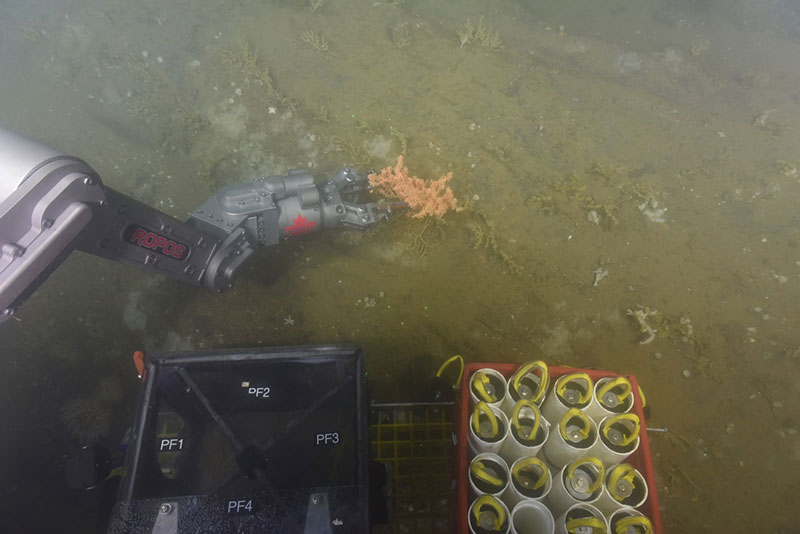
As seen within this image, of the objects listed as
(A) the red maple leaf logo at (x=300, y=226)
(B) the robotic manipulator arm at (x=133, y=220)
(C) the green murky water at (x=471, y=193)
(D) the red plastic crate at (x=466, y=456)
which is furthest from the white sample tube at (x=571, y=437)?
(A) the red maple leaf logo at (x=300, y=226)

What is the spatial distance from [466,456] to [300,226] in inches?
80.0

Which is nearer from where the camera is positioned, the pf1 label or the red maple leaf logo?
the pf1 label

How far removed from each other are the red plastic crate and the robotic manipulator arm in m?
1.58

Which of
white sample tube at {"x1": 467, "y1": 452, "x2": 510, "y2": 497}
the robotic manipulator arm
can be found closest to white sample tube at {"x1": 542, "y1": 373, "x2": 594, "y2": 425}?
white sample tube at {"x1": 467, "y1": 452, "x2": 510, "y2": 497}

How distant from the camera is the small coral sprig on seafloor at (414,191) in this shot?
3922mm

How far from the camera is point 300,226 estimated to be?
3303mm

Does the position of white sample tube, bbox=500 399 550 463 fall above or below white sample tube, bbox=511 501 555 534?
above

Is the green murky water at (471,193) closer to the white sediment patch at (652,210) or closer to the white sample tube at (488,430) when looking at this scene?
the white sediment patch at (652,210)

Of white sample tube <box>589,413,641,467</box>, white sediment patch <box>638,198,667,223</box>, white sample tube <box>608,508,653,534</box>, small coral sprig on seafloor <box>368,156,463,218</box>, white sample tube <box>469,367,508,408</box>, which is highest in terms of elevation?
small coral sprig on seafloor <box>368,156,463,218</box>

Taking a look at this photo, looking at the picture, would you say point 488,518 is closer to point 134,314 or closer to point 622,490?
point 622,490

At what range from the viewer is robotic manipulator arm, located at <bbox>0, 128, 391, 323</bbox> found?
1.71m

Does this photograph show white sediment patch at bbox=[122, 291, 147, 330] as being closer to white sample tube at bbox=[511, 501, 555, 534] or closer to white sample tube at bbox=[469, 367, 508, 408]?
white sample tube at bbox=[469, 367, 508, 408]

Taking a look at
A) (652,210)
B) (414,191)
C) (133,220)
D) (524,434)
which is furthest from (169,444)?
(652,210)

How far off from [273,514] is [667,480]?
301 centimetres
